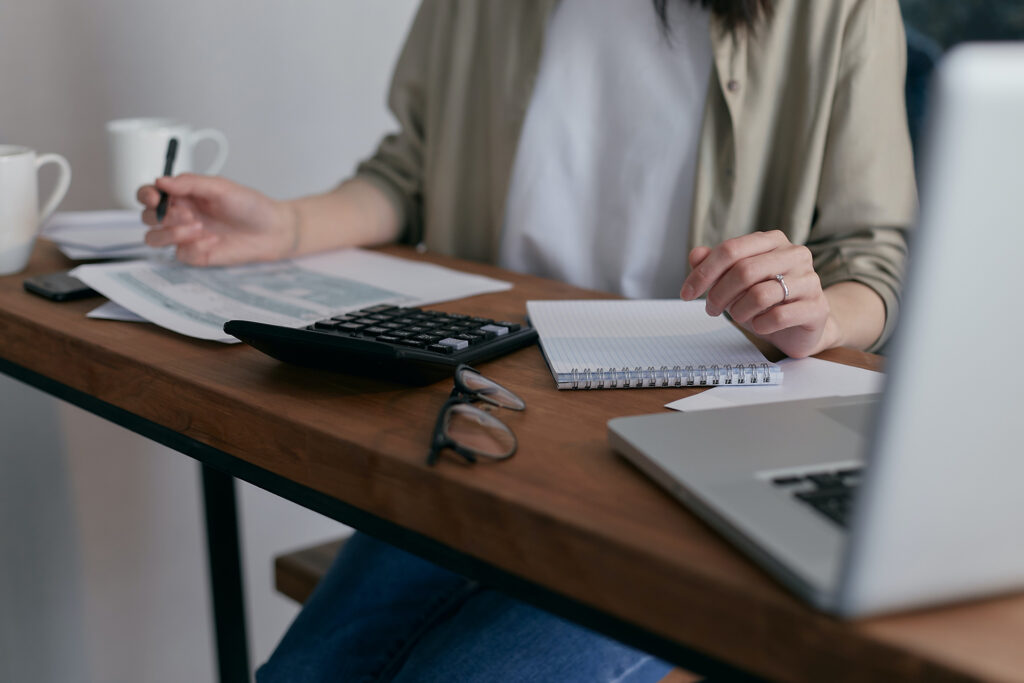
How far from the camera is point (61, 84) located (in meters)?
1.19

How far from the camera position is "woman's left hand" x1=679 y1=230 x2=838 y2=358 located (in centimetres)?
57

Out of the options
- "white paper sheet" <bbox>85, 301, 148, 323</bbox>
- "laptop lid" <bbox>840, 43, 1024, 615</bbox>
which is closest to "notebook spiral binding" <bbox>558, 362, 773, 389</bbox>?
Answer: "laptop lid" <bbox>840, 43, 1024, 615</bbox>

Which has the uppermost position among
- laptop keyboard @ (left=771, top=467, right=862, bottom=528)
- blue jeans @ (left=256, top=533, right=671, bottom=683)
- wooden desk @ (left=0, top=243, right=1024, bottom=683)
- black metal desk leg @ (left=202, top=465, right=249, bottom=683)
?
laptop keyboard @ (left=771, top=467, right=862, bottom=528)

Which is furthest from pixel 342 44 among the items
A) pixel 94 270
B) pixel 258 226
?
pixel 94 270

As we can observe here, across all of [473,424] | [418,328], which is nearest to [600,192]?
[418,328]

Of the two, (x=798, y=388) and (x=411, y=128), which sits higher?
(x=411, y=128)

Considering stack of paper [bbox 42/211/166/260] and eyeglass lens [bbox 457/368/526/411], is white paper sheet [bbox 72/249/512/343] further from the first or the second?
eyeglass lens [bbox 457/368/526/411]

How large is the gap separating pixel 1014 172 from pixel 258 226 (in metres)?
0.77

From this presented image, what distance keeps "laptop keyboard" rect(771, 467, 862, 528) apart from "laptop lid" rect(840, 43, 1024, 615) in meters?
0.05

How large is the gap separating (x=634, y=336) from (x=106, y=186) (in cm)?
92

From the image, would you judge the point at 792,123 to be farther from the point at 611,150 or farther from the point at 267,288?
the point at 267,288

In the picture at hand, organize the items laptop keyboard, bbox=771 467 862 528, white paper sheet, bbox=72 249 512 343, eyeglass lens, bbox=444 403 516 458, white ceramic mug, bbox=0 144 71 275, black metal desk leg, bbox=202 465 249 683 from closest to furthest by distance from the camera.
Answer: laptop keyboard, bbox=771 467 862 528, eyeglass lens, bbox=444 403 516 458, white paper sheet, bbox=72 249 512 343, white ceramic mug, bbox=0 144 71 275, black metal desk leg, bbox=202 465 249 683

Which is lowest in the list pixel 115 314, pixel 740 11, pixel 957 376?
pixel 115 314

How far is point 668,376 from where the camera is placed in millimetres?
580
